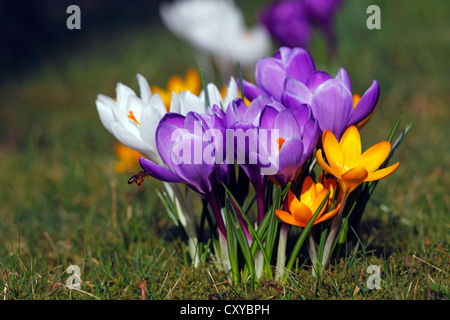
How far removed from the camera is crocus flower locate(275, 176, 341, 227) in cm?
99

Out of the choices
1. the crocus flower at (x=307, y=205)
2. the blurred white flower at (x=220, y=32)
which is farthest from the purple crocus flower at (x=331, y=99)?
the blurred white flower at (x=220, y=32)

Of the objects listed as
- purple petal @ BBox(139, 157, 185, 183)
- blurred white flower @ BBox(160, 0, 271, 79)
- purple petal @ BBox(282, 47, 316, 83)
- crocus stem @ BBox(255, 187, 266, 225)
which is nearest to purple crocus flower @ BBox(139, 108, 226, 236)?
purple petal @ BBox(139, 157, 185, 183)

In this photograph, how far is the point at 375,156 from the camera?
3.25ft

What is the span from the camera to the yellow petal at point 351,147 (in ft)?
3.28

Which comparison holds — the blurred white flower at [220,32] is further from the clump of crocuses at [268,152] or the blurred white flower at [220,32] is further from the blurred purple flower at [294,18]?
the clump of crocuses at [268,152]

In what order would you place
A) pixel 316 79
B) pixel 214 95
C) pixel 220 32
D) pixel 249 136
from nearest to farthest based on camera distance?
pixel 249 136 < pixel 316 79 < pixel 214 95 < pixel 220 32

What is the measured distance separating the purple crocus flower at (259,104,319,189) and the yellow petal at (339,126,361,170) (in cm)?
6

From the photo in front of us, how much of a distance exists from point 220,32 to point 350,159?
1580mm

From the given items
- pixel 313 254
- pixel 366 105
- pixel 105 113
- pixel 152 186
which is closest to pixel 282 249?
pixel 313 254

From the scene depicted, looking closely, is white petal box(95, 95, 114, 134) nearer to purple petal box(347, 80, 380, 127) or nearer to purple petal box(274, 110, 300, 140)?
purple petal box(274, 110, 300, 140)

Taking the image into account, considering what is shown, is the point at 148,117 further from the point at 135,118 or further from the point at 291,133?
the point at 291,133

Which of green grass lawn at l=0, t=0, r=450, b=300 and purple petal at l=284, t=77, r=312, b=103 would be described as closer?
purple petal at l=284, t=77, r=312, b=103

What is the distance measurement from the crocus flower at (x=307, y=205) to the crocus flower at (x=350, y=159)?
0.04 metres
